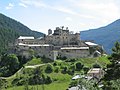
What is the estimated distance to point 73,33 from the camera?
141 meters

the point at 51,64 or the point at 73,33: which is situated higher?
the point at 73,33

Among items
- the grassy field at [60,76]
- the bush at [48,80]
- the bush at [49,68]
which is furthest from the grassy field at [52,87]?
the bush at [49,68]

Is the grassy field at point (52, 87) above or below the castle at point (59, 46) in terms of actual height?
below

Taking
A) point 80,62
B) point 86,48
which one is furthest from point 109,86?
point 86,48

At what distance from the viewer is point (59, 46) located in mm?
132875

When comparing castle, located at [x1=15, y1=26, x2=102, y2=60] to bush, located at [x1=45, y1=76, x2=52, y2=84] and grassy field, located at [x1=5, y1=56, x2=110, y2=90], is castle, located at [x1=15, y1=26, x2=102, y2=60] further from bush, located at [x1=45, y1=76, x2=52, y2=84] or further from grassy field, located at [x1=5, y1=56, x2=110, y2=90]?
bush, located at [x1=45, y1=76, x2=52, y2=84]

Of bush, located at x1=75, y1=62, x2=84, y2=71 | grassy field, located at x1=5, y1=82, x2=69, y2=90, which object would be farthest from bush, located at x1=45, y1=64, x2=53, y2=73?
grassy field, located at x1=5, y1=82, x2=69, y2=90

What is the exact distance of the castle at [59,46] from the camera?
128 metres

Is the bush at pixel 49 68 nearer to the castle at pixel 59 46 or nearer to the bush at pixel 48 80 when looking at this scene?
the bush at pixel 48 80

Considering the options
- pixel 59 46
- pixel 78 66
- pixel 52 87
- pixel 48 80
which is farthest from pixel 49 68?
pixel 59 46

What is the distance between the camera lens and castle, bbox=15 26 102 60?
12812cm

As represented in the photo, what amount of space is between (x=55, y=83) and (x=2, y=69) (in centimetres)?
2755

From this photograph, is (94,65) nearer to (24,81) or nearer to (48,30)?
(24,81)

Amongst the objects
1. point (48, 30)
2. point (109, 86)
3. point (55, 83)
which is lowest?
point (55, 83)
